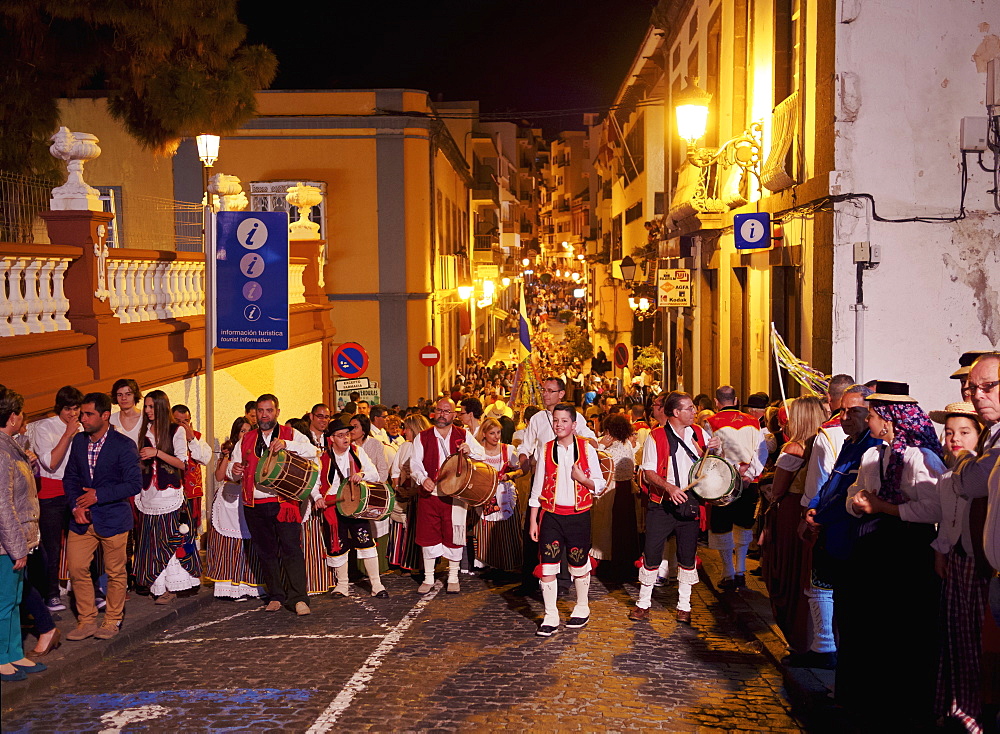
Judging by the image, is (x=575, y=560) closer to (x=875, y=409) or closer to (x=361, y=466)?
(x=361, y=466)

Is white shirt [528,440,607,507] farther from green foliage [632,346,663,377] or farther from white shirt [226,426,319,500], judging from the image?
green foliage [632,346,663,377]

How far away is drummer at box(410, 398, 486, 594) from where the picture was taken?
10414 millimetres

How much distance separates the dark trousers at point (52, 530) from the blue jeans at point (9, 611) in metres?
1.58

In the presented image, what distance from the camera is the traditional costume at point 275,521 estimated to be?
9.45m

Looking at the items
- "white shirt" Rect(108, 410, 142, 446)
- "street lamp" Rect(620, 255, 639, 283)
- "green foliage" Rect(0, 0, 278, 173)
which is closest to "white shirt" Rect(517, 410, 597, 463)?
"white shirt" Rect(108, 410, 142, 446)

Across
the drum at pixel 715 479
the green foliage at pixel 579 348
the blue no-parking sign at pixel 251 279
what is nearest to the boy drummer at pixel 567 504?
the drum at pixel 715 479

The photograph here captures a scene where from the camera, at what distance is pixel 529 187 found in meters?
102

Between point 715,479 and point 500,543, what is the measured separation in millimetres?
2791

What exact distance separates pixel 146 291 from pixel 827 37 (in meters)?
8.25

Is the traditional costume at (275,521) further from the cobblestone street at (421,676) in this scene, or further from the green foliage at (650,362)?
the green foliage at (650,362)

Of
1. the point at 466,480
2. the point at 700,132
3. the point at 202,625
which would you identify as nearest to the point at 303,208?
the point at 700,132

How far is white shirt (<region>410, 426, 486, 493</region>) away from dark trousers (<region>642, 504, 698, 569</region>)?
185 centimetres

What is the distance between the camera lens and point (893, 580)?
20.9 feet

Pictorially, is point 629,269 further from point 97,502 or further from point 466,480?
point 97,502
